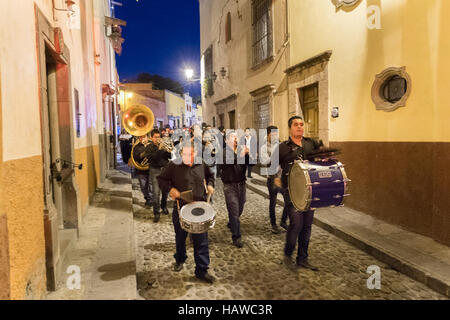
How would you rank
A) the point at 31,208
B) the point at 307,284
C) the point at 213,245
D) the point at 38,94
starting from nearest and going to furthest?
the point at 31,208
the point at 38,94
the point at 307,284
the point at 213,245

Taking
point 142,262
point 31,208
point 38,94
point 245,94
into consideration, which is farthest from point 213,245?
point 245,94

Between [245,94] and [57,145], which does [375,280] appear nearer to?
[57,145]

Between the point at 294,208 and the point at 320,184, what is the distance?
60 centimetres

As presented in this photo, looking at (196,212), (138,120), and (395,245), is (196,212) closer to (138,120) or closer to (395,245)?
(395,245)

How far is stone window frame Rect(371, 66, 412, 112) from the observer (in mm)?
5347

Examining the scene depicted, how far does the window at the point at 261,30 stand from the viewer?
1108 cm

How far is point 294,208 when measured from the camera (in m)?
4.05

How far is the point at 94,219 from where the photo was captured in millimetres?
6316

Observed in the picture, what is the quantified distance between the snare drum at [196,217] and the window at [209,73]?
15667 mm

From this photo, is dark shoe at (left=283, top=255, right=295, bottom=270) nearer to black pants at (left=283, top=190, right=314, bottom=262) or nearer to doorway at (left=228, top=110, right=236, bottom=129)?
black pants at (left=283, top=190, right=314, bottom=262)

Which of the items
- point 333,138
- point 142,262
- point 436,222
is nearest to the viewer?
point 142,262

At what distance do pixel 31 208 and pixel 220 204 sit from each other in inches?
215

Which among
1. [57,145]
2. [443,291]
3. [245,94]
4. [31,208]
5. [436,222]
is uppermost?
[245,94]

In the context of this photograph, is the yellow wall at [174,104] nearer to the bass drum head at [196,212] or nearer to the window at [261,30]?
the window at [261,30]
